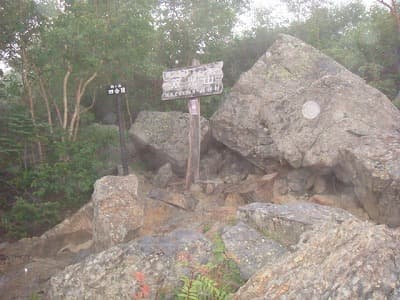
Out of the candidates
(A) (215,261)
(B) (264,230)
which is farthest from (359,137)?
(A) (215,261)

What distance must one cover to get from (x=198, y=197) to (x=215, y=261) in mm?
5172

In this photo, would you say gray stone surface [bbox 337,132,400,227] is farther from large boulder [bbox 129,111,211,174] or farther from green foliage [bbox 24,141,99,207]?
green foliage [bbox 24,141,99,207]

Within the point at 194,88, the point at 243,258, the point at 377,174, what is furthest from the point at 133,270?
the point at 194,88

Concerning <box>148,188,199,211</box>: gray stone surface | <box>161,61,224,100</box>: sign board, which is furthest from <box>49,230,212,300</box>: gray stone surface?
<box>161,61,224,100</box>: sign board

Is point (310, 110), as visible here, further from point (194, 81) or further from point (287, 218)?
point (287, 218)

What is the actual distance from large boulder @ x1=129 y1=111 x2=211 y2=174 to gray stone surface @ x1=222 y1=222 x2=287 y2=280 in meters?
6.21

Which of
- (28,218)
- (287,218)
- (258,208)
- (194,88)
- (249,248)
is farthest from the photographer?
(194,88)

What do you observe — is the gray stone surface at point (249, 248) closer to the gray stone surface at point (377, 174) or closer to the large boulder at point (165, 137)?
the gray stone surface at point (377, 174)

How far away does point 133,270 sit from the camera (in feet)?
17.1

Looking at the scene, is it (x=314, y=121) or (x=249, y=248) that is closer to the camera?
(x=249, y=248)

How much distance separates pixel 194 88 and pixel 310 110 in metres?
3.10

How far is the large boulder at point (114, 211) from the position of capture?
315 inches

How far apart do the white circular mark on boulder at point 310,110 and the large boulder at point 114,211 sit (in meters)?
4.72

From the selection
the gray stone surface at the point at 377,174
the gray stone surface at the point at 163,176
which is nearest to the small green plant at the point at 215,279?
the gray stone surface at the point at 377,174
